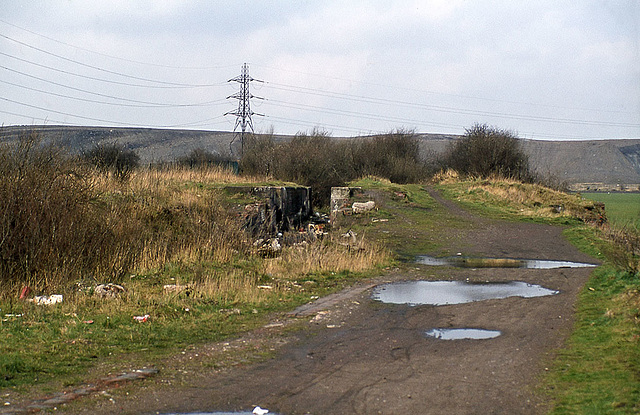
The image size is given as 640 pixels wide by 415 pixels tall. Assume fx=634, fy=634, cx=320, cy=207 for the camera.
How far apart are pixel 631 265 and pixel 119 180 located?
14.1 meters

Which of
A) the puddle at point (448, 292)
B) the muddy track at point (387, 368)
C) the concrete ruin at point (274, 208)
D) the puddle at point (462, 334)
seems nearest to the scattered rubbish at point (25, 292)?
the muddy track at point (387, 368)

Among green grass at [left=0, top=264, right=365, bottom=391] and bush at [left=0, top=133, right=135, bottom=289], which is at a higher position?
bush at [left=0, top=133, right=135, bottom=289]

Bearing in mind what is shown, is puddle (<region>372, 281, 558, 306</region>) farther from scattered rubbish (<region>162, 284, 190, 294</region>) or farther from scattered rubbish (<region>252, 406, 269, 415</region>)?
scattered rubbish (<region>252, 406, 269, 415</region>)

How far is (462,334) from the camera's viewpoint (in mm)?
7762

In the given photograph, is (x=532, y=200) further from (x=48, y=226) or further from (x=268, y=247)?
(x=48, y=226)

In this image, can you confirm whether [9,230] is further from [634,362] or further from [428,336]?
[634,362]

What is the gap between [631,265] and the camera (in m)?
9.76

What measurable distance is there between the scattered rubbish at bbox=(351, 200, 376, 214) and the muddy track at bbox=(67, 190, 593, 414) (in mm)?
16226

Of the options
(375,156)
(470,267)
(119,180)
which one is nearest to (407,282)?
(470,267)

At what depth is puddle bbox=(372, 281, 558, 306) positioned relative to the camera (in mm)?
10398

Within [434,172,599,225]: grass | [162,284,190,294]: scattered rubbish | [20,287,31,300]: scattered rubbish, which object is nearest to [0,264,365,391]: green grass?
[162,284,190,294]: scattered rubbish

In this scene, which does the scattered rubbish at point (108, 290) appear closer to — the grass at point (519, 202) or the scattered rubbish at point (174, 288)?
the scattered rubbish at point (174, 288)

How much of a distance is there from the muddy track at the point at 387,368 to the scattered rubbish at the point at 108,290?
113 inches

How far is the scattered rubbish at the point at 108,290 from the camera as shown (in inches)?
378
